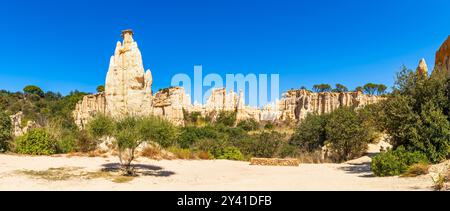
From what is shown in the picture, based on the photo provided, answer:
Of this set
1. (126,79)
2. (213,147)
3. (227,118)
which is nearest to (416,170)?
(213,147)

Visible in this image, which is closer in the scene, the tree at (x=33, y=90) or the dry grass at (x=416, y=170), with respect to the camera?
the dry grass at (x=416, y=170)

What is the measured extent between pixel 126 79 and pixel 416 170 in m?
23.6

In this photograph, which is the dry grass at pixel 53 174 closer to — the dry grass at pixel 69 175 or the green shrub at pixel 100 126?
the dry grass at pixel 69 175

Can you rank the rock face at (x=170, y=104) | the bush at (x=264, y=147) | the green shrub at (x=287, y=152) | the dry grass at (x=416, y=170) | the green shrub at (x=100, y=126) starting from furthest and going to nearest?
the rock face at (x=170, y=104)
the bush at (x=264, y=147)
the green shrub at (x=287, y=152)
the green shrub at (x=100, y=126)
the dry grass at (x=416, y=170)

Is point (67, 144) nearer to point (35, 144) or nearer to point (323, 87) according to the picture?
point (35, 144)

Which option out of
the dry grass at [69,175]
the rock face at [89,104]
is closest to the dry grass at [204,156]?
the dry grass at [69,175]

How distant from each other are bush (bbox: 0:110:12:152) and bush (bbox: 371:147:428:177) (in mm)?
16904

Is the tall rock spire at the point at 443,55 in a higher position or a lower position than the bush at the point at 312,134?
higher

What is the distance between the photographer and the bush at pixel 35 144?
17219 millimetres

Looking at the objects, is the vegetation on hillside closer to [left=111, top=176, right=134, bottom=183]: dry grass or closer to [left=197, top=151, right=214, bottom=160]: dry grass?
[left=197, top=151, right=214, bottom=160]: dry grass

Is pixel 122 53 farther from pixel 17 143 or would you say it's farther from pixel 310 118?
pixel 310 118

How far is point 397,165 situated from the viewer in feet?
35.7

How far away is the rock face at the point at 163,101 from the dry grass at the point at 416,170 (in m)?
8.48
